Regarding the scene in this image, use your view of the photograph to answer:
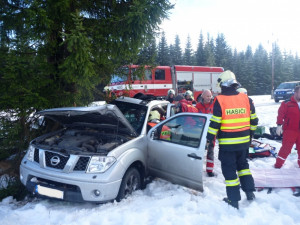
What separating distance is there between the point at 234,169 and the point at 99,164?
1973 millimetres

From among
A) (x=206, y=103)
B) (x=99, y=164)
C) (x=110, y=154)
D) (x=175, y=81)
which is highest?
(x=175, y=81)

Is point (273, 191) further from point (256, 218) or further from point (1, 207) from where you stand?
point (1, 207)

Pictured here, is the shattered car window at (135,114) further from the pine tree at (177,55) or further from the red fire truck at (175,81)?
the pine tree at (177,55)

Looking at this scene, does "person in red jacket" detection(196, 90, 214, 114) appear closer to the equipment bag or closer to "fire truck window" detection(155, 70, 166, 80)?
the equipment bag

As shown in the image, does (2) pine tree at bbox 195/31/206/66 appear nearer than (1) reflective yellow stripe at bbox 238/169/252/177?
No

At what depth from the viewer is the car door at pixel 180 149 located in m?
3.35

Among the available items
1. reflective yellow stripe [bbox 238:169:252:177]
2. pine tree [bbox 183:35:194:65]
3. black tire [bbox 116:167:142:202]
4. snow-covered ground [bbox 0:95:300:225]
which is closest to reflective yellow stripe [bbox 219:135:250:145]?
reflective yellow stripe [bbox 238:169:252:177]

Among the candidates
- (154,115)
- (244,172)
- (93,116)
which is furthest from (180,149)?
(93,116)

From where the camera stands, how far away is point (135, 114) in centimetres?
439

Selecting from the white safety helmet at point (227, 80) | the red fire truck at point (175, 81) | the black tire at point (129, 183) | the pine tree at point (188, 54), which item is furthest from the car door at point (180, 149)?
the pine tree at point (188, 54)

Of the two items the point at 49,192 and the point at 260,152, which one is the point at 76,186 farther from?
the point at 260,152

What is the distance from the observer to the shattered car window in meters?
4.13

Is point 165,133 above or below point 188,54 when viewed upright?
below

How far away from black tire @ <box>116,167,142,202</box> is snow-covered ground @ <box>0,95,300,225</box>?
→ 0.30 ft
